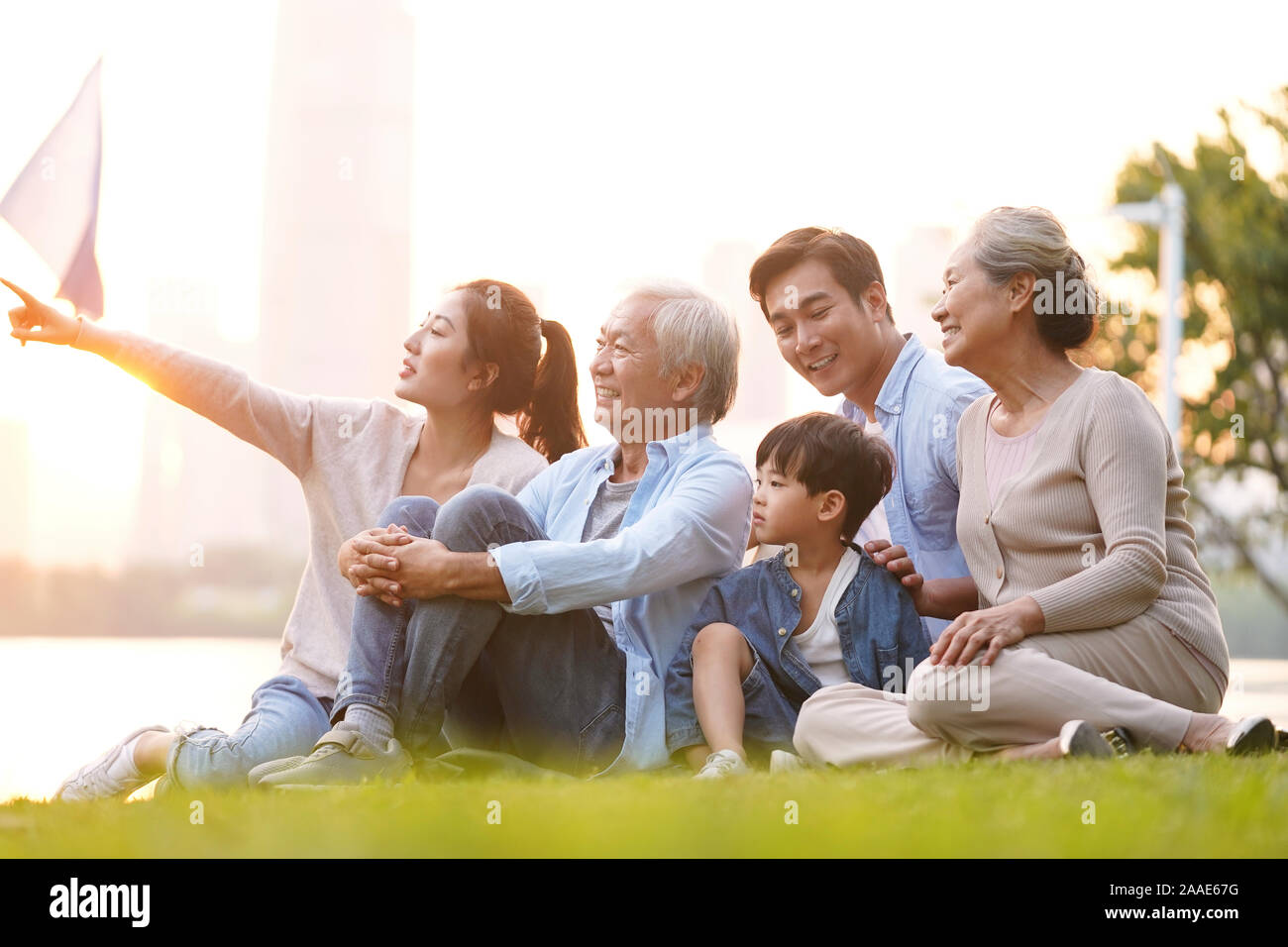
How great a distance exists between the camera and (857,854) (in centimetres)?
222

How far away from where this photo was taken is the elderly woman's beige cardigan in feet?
11.1

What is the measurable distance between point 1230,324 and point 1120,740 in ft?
62.6

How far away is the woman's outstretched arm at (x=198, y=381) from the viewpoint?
409 cm

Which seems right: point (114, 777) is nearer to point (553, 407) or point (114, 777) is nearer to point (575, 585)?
Answer: point (575, 585)

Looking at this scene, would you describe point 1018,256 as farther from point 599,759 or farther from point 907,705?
point 599,759

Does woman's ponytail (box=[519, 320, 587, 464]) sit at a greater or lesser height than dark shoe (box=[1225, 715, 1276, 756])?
greater

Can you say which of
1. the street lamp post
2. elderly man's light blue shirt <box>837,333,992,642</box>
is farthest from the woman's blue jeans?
the street lamp post

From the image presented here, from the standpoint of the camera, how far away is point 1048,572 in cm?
358

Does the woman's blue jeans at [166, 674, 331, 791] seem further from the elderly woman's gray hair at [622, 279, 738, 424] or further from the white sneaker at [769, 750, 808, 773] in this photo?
the elderly woman's gray hair at [622, 279, 738, 424]

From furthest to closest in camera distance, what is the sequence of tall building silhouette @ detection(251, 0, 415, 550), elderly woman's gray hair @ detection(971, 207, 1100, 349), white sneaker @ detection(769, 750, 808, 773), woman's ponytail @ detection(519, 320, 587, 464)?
tall building silhouette @ detection(251, 0, 415, 550) < woman's ponytail @ detection(519, 320, 587, 464) < elderly woman's gray hair @ detection(971, 207, 1100, 349) < white sneaker @ detection(769, 750, 808, 773)

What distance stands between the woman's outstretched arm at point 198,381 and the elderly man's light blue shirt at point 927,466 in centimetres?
185

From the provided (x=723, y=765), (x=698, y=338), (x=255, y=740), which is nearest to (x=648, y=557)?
(x=723, y=765)

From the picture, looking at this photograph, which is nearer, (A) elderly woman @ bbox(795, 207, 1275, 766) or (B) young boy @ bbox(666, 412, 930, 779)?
(A) elderly woman @ bbox(795, 207, 1275, 766)

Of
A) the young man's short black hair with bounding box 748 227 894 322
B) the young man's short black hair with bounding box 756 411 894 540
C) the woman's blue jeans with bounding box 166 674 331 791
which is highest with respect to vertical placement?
the young man's short black hair with bounding box 748 227 894 322
